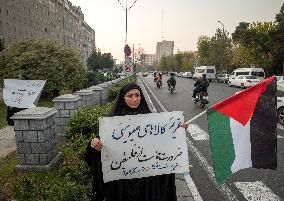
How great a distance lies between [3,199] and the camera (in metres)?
5.38

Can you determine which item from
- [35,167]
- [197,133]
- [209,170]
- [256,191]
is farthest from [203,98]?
[35,167]

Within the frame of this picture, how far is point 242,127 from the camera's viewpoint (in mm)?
3961

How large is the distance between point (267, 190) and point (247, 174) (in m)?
0.91

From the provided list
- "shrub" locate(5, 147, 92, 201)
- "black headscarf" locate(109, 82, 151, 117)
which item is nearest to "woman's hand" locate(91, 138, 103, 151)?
"black headscarf" locate(109, 82, 151, 117)

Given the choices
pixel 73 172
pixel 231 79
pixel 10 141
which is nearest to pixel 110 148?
pixel 73 172

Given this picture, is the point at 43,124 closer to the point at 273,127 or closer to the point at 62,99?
the point at 62,99

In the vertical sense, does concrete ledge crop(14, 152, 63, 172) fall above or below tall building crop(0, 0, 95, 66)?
below

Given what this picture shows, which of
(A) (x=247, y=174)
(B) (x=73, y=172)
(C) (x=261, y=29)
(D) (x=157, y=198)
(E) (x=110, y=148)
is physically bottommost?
(A) (x=247, y=174)

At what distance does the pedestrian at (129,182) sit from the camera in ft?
11.7

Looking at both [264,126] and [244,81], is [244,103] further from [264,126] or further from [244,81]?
[244,81]

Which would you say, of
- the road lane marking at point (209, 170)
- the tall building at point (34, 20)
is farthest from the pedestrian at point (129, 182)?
the tall building at point (34, 20)

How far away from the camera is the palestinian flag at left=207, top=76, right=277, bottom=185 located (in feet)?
12.8

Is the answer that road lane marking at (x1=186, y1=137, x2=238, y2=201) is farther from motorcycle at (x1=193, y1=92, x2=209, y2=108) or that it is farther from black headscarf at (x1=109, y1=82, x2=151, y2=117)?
motorcycle at (x1=193, y1=92, x2=209, y2=108)

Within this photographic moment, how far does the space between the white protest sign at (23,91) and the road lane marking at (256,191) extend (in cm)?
551
